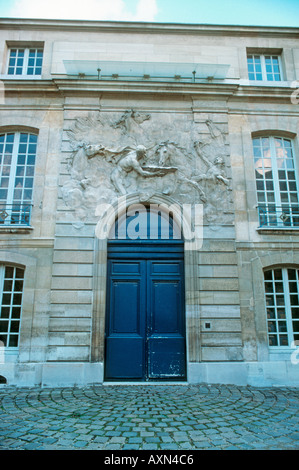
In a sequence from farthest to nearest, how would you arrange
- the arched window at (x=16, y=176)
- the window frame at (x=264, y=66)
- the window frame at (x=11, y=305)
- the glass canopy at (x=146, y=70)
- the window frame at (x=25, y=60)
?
the window frame at (x=264, y=66)
the window frame at (x=25, y=60)
the glass canopy at (x=146, y=70)
the arched window at (x=16, y=176)
the window frame at (x=11, y=305)

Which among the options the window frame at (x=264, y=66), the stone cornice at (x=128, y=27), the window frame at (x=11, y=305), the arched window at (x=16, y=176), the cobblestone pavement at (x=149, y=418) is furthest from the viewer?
the window frame at (x=264, y=66)

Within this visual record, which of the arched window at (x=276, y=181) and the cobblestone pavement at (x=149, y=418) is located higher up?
the arched window at (x=276, y=181)

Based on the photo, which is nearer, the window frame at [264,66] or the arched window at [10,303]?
the arched window at [10,303]

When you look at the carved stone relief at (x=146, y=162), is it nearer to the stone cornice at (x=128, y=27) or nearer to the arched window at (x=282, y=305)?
the arched window at (x=282, y=305)

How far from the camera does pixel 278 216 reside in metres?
7.18

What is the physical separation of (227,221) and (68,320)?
4.20 m

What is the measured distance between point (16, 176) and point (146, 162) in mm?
3267

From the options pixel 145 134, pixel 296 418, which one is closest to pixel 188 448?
pixel 296 418

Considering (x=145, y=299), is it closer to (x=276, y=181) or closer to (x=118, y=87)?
(x=276, y=181)

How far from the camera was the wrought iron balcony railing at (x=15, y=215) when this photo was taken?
22.6ft

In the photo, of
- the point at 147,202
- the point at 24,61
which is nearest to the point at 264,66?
the point at 147,202

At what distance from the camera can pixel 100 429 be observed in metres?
3.71

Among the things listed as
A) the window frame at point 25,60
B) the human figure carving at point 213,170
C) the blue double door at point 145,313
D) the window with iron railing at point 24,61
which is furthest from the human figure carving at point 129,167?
the window with iron railing at point 24,61

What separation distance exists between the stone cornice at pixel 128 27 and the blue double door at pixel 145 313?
609 cm
